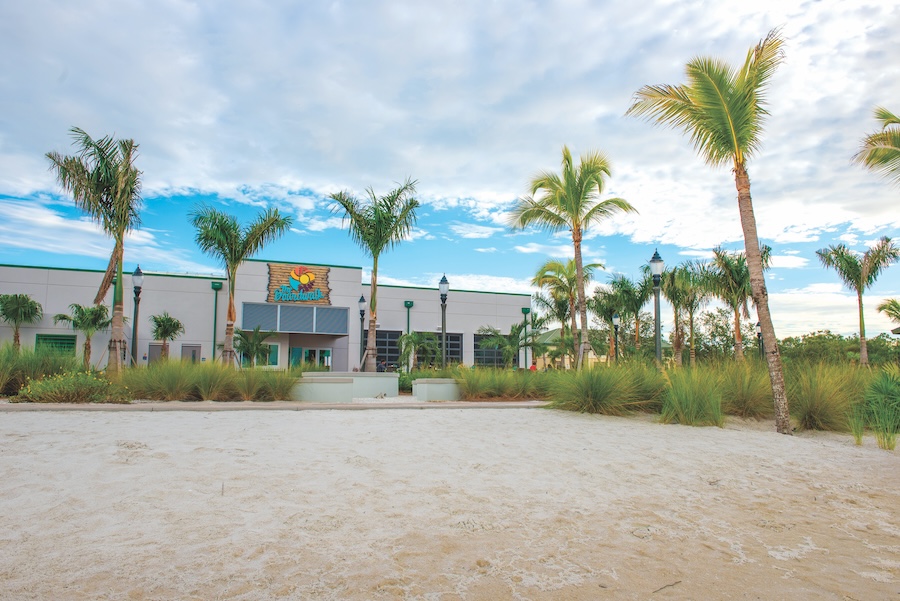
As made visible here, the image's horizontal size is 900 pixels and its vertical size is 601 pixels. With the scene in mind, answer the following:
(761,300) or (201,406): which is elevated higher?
(761,300)

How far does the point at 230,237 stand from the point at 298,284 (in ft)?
39.9

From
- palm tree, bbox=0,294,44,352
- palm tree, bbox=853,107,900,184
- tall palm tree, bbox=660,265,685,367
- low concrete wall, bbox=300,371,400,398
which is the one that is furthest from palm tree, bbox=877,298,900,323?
palm tree, bbox=0,294,44,352

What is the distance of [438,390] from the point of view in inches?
612

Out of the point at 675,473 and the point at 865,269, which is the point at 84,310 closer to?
the point at 675,473

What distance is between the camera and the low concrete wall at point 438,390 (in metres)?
15.5

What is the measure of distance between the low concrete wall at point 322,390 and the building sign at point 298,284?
19.3 metres

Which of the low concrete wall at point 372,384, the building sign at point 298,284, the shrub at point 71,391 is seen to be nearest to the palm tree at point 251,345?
the building sign at point 298,284

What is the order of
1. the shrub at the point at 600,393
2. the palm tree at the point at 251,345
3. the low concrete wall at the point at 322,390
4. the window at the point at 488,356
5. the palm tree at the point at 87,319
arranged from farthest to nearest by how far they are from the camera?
the window at the point at 488,356
the palm tree at the point at 87,319
the palm tree at the point at 251,345
the low concrete wall at the point at 322,390
the shrub at the point at 600,393

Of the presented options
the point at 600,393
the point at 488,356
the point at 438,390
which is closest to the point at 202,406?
the point at 438,390

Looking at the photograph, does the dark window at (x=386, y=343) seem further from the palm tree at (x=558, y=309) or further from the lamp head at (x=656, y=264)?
the lamp head at (x=656, y=264)

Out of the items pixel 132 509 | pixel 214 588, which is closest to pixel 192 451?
pixel 132 509

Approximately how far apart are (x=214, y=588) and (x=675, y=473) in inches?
182

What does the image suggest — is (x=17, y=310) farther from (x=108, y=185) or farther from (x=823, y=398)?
(x=823, y=398)

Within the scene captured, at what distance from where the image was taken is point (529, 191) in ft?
62.7
